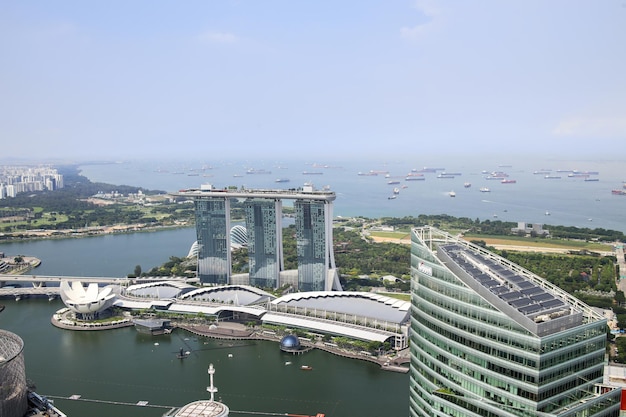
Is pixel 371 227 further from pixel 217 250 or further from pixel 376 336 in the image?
pixel 376 336

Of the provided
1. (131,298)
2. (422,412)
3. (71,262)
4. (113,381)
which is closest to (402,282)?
(131,298)

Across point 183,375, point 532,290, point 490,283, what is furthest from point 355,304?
point 532,290

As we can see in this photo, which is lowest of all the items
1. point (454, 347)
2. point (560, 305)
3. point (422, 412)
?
point (422, 412)

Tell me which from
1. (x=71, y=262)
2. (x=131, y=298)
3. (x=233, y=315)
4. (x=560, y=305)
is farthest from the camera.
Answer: (x=71, y=262)

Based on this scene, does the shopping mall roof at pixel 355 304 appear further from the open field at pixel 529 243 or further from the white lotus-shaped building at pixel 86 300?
the open field at pixel 529 243

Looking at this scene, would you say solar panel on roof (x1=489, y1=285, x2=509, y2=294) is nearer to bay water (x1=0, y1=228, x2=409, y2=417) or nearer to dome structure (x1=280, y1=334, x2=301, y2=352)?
bay water (x1=0, y1=228, x2=409, y2=417)

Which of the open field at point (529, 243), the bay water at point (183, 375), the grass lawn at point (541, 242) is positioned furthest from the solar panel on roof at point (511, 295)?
the grass lawn at point (541, 242)
